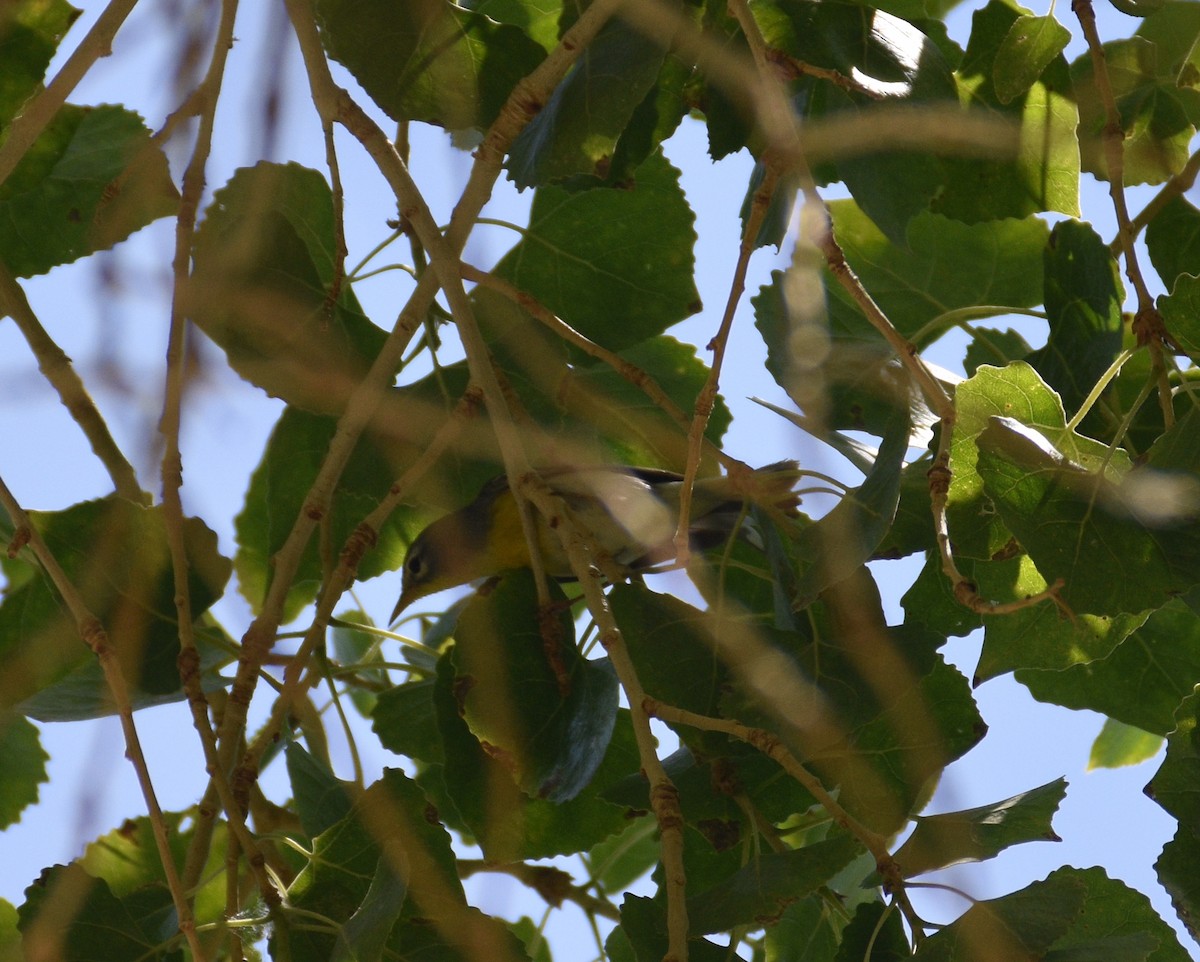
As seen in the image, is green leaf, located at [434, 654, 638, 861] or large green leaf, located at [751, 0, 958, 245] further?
green leaf, located at [434, 654, 638, 861]

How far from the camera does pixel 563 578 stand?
2.57 meters

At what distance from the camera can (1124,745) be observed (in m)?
2.52

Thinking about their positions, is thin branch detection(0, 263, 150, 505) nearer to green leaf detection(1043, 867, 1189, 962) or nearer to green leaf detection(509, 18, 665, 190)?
green leaf detection(509, 18, 665, 190)

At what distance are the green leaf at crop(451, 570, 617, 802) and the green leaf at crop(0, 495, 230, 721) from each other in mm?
443

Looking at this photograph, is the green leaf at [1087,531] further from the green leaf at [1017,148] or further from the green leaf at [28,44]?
the green leaf at [28,44]

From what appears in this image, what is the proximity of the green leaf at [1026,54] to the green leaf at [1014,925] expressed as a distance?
3.04ft

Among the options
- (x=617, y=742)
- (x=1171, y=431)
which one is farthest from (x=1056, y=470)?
(x=617, y=742)

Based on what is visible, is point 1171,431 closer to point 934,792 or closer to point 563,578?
point 934,792

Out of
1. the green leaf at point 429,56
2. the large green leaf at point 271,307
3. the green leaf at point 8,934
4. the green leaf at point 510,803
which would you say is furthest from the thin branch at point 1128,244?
the green leaf at point 8,934

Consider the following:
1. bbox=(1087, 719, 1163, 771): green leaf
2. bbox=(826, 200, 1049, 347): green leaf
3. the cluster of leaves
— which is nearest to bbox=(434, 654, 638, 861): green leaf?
the cluster of leaves

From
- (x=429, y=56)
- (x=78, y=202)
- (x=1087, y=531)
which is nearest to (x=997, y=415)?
(x=1087, y=531)

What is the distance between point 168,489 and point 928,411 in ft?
3.10

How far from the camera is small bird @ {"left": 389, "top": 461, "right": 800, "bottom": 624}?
6.51 feet

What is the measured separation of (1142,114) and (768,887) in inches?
49.4
